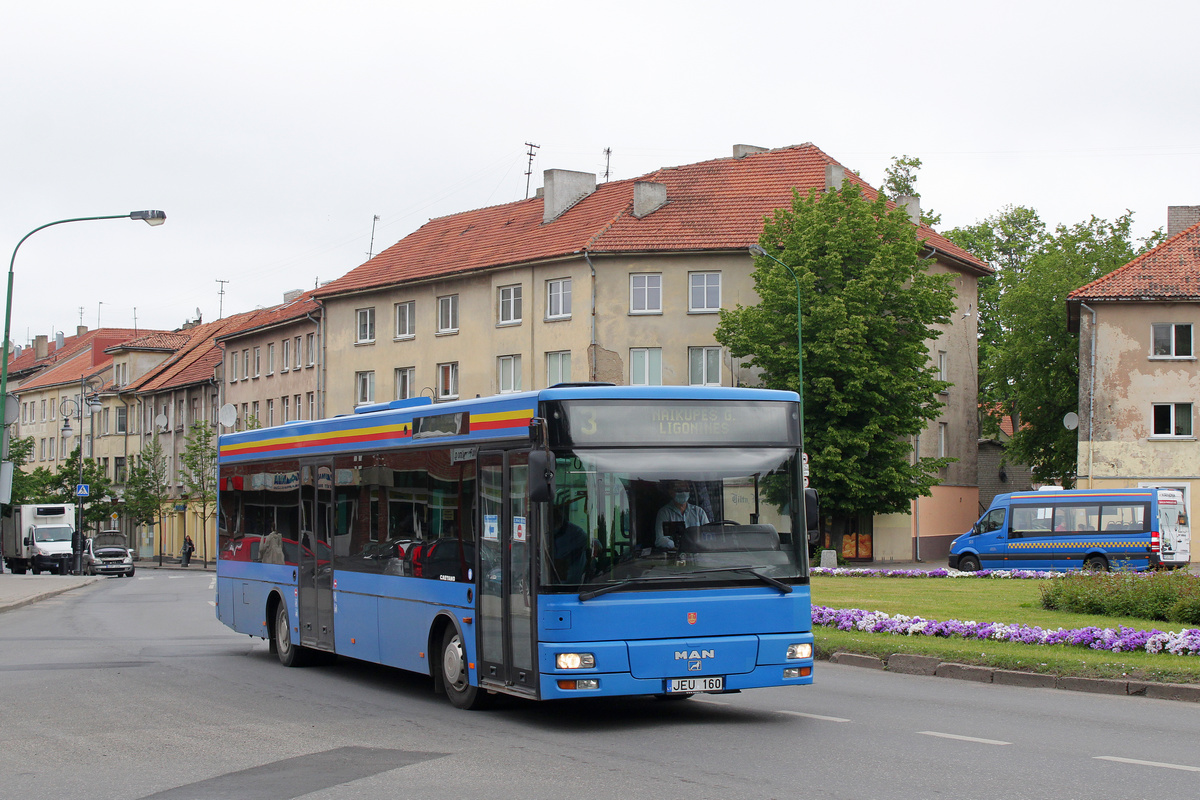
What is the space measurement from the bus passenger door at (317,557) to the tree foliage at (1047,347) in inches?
2010

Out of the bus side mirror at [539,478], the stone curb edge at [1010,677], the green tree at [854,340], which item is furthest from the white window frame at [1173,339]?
the bus side mirror at [539,478]

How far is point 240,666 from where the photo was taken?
54.3 feet

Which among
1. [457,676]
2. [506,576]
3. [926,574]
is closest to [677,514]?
[506,576]

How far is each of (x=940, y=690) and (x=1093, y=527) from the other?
86.3ft

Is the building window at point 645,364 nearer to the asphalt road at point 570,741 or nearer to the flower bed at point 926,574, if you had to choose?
the flower bed at point 926,574

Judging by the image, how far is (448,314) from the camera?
190ft

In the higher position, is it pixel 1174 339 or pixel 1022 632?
pixel 1174 339

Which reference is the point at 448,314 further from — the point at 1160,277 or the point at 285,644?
the point at 285,644

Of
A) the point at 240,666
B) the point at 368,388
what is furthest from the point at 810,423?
the point at 240,666

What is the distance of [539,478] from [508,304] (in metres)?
44.9

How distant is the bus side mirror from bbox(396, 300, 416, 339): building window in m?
49.5

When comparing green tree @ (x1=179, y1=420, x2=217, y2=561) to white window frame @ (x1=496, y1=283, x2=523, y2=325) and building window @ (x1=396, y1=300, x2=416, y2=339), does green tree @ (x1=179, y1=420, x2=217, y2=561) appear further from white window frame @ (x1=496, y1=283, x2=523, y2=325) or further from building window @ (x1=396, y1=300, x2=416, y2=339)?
white window frame @ (x1=496, y1=283, x2=523, y2=325)

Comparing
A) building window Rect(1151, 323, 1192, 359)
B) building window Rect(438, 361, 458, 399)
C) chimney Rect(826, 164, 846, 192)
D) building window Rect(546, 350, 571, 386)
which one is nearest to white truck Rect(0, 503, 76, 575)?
building window Rect(438, 361, 458, 399)

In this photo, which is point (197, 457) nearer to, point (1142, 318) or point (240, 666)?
point (1142, 318)
